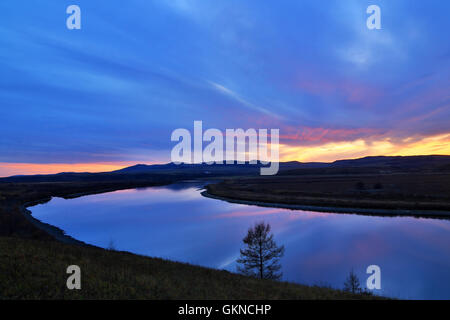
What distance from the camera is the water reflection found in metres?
23.0

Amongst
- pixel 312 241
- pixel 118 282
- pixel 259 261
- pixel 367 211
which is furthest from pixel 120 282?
pixel 367 211

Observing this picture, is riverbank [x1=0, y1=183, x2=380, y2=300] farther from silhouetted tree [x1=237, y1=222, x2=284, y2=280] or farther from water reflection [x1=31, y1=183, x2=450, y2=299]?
water reflection [x1=31, y1=183, x2=450, y2=299]

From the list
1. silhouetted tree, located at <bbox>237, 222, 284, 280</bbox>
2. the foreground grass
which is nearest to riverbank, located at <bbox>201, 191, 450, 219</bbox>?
silhouetted tree, located at <bbox>237, 222, 284, 280</bbox>

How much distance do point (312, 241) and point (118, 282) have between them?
3062cm

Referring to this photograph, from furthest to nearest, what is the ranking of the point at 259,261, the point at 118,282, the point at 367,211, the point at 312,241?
the point at 367,211 < the point at 312,241 < the point at 259,261 < the point at 118,282

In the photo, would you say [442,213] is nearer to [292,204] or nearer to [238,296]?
[292,204]

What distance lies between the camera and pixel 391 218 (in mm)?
46219

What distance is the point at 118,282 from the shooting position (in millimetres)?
10852

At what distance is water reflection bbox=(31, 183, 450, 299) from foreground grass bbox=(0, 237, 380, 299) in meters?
12.3

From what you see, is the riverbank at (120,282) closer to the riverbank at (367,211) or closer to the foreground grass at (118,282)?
the foreground grass at (118,282)

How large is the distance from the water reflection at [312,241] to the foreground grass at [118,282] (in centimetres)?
1231

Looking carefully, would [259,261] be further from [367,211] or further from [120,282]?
[367,211]
